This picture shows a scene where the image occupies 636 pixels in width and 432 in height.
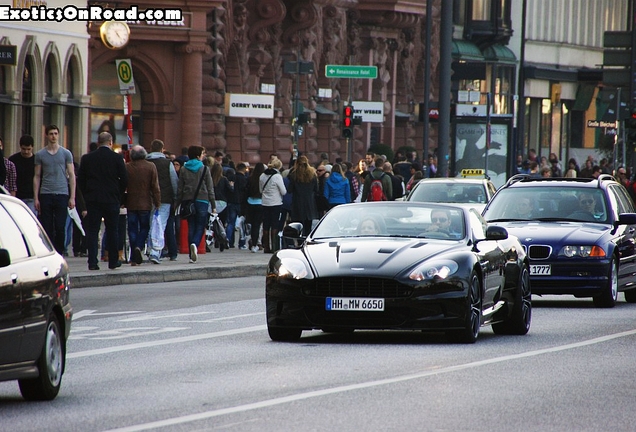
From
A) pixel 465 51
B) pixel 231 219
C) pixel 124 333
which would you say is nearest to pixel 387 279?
pixel 124 333

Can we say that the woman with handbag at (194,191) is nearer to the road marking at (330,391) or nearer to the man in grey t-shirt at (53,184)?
the man in grey t-shirt at (53,184)

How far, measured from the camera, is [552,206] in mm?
22047

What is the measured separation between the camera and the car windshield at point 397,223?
1630cm

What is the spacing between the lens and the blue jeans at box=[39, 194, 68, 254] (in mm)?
24469

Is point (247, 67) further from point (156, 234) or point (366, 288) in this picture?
point (366, 288)

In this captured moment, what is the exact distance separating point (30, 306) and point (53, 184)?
13.5 meters

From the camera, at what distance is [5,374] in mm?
10625

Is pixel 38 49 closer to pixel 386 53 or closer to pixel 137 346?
pixel 137 346

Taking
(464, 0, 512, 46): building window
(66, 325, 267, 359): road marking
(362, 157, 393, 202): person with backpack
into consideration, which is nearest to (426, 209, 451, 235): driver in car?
(66, 325, 267, 359): road marking

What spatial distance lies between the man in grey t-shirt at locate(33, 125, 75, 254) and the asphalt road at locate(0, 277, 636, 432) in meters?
5.87

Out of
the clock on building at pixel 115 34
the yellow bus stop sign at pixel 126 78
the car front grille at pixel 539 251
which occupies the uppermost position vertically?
the clock on building at pixel 115 34

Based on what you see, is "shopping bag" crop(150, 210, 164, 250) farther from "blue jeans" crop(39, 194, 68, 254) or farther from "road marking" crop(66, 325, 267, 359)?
"road marking" crop(66, 325, 267, 359)

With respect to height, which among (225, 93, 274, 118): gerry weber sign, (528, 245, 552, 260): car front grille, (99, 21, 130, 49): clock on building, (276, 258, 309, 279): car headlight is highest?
(99, 21, 130, 49): clock on building

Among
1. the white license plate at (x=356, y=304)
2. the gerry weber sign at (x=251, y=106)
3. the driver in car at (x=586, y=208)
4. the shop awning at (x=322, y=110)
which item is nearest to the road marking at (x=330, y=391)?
the white license plate at (x=356, y=304)
